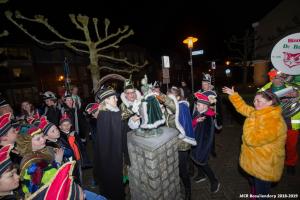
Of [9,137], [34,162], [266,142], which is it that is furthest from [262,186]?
[9,137]

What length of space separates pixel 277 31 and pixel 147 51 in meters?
14.5

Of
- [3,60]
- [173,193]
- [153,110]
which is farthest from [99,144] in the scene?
[3,60]

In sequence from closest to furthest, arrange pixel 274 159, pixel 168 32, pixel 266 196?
pixel 274 159, pixel 266 196, pixel 168 32

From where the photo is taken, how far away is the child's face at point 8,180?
1.87 m

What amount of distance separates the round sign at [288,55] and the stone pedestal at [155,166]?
2.80m

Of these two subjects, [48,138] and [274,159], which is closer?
[274,159]

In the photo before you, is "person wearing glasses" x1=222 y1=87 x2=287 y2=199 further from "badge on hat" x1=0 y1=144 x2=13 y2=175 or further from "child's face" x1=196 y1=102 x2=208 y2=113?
"badge on hat" x1=0 y1=144 x2=13 y2=175

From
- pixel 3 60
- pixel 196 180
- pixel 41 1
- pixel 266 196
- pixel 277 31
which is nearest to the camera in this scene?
pixel 266 196

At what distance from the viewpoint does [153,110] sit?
2969 mm

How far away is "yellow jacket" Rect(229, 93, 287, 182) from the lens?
2688 millimetres

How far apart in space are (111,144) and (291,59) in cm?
414

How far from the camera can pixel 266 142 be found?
8.91 ft

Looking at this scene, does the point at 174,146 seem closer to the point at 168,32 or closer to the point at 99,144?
the point at 99,144

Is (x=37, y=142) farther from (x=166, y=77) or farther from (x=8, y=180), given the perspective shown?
(x=166, y=77)
